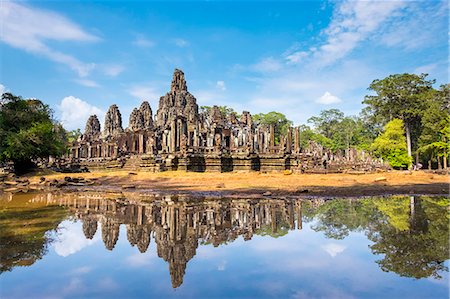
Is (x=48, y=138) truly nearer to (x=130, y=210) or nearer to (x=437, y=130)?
(x=130, y=210)

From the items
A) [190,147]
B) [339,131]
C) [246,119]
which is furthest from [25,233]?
[339,131]

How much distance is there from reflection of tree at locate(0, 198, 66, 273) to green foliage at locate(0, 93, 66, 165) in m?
19.1

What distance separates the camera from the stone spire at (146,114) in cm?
5103

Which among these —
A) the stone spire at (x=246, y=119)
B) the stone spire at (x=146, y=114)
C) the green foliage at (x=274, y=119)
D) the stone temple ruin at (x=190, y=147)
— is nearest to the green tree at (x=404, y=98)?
the stone temple ruin at (x=190, y=147)

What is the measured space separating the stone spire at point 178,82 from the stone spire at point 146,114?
206 inches

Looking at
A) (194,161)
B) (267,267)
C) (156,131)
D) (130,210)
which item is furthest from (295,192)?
(156,131)

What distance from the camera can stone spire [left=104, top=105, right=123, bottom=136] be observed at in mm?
53819

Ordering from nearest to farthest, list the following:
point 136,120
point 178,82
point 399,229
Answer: point 399,229, point 136,120, point 178,82

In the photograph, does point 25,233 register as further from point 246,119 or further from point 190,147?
point 246,119

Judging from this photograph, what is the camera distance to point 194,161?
78.9ft

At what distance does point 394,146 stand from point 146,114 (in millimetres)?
39074

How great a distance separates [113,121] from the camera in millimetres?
54812

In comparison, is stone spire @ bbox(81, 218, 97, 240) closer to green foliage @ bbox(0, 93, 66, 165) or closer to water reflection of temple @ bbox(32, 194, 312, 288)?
water reflection of temple @ bbox(32, 194, 312, 288)

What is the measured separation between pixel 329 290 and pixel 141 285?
182 centimetres
